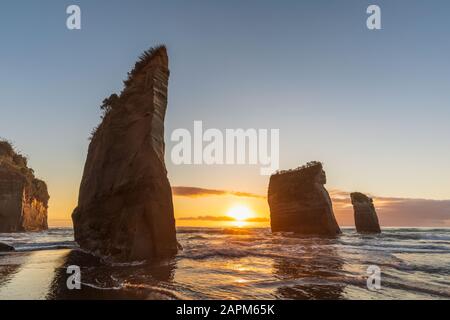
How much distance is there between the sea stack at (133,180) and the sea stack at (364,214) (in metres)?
43.9

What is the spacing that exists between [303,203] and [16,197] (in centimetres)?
5156

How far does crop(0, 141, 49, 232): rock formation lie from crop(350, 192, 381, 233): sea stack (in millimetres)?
60486

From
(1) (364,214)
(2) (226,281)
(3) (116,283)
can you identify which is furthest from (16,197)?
(1) (364,214)

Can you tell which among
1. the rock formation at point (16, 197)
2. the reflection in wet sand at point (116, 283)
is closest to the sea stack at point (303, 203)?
the reflection in wet sand at point (116, 283)

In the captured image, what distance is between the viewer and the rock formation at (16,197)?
5462 centimetres

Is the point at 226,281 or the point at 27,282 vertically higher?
the point at 27,282

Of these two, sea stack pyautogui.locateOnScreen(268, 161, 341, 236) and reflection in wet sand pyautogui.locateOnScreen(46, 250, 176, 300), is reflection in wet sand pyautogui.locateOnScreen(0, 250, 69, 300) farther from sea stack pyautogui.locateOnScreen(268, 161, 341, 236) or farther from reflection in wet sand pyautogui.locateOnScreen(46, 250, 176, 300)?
sea stack pyautogui.locateOnScreen(268, 161, 341, 236)

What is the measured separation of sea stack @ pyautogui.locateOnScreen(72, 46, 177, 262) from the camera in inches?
569

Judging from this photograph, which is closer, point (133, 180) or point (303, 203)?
point (133, 180)

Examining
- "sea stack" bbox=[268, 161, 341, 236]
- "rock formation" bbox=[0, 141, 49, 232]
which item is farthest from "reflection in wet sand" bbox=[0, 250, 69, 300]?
"rock formation" bbox=[0, 141, 49, 232]

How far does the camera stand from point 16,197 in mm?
56625

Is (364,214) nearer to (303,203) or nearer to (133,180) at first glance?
(303,203)
